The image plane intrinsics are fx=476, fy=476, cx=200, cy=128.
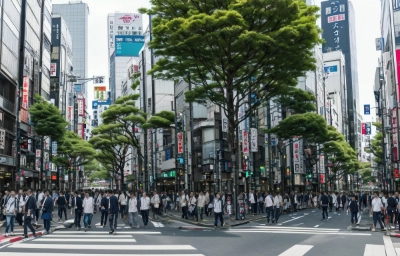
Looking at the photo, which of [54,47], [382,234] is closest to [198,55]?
[382,234]

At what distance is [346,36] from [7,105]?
13121 cm

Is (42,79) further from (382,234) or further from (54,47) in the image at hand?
(382,234)

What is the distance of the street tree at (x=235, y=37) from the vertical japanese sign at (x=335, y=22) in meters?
132

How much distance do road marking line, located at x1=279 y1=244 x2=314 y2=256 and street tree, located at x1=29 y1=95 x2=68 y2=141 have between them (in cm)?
3497

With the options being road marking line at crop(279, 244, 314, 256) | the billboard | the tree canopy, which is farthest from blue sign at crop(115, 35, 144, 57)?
road marking line at crop(279, 244, 314, 256)

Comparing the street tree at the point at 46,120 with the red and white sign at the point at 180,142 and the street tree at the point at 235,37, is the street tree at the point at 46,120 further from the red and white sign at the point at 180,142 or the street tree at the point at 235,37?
the street tree at the point at 235,37

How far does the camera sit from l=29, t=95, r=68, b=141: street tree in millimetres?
45031

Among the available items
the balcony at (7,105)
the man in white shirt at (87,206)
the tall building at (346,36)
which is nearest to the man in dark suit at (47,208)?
the man in white shirt at (87,206)

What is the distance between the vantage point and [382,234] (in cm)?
1950

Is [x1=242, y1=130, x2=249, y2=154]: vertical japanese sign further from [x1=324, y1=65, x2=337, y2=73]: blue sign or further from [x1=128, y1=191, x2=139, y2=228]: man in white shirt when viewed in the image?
[x1=324, y1=65, x2=337, y2=73]: blue sign

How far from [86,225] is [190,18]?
10.6 meters

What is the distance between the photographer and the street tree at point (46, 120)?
4503cm

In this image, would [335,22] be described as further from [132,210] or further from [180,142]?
[132,210]

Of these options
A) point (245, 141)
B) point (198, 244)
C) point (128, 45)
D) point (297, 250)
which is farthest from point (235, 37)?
point (128, 45)
